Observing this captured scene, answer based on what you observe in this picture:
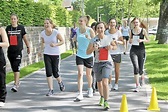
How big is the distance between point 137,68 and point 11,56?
3.08 meters

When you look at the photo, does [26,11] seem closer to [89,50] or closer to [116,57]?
[116,57]

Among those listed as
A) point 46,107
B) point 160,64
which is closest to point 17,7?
point 160,64

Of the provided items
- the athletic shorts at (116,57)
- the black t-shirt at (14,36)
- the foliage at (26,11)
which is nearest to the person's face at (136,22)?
the athletic shorts at (116,57)

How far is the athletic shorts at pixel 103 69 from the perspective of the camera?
7.46 meters

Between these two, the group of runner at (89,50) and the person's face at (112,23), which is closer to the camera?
the group of runner at (89,50)

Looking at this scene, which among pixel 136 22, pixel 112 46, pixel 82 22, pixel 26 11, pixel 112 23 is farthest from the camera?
pixel 26 11

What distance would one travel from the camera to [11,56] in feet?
31.6

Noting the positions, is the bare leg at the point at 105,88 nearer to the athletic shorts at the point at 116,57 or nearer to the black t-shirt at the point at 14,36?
the athletic shorts at the point at 116,57

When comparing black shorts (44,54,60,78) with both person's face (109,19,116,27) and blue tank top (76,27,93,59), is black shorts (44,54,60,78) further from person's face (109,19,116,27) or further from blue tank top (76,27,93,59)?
person's face (109,19,116,27)

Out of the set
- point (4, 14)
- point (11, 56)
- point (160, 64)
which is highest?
point (4, 14)

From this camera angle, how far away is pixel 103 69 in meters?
7.48

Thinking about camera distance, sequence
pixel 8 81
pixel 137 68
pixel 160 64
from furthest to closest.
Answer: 1. pixel 160 64
2. pixel 8 81
3. pixel 137 68

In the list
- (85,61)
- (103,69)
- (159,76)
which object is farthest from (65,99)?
(159,76)

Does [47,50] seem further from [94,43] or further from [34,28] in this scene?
[34,28]
